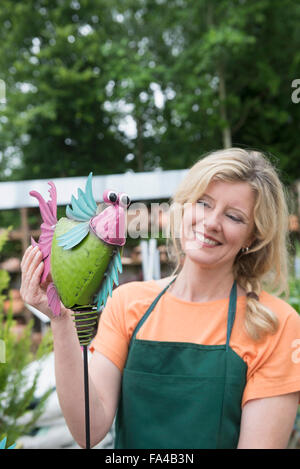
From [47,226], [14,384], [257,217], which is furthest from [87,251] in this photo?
[14,384]

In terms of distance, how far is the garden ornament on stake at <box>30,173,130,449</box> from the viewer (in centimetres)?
60

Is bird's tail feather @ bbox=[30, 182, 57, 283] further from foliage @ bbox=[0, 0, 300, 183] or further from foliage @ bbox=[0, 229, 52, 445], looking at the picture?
foliage @ bbox=[0, 0, 300, 183]

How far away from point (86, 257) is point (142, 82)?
682 cm

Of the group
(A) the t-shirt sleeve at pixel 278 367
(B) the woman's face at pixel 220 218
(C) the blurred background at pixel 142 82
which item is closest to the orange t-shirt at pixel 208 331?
(A) the t-shirt sleeve at pixel 278 367

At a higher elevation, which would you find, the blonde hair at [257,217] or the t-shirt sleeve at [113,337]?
the blonde hair at [257,217]

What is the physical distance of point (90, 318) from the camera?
0.63m

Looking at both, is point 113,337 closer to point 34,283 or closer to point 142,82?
point 34,283

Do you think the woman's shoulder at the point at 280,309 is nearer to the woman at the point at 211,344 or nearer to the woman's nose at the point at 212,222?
the woman at the point at 211,344

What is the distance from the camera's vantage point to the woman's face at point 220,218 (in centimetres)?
88

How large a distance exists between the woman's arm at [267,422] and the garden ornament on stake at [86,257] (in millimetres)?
403

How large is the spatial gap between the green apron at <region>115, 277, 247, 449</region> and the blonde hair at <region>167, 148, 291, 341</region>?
92 millimetres

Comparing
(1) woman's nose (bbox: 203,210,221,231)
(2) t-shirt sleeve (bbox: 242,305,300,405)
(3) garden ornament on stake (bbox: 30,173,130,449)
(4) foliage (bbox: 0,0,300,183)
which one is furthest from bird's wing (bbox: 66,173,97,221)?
(4) foliage (bbox: 0,0,300,183)
